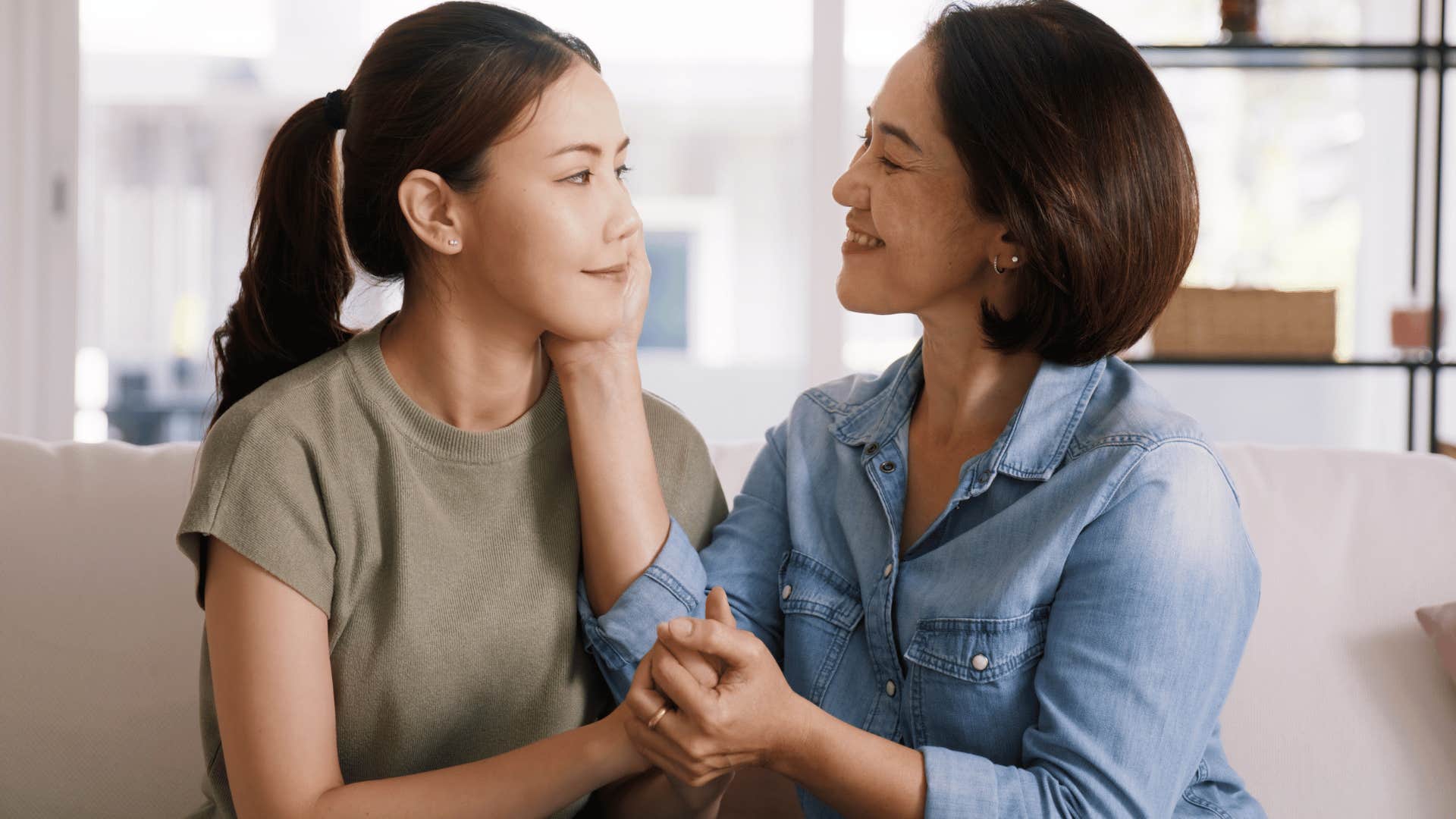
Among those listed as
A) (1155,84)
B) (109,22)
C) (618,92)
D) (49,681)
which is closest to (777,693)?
(1155,84)

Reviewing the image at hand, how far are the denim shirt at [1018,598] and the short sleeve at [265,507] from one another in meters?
0.30

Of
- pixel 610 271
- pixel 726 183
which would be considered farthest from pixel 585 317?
pixel 726 183

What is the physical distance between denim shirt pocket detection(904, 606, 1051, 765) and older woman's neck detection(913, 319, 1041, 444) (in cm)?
24

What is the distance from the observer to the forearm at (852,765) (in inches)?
44.8

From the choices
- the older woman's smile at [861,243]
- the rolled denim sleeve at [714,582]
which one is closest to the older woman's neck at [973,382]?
the older woman's smile at [861,243]

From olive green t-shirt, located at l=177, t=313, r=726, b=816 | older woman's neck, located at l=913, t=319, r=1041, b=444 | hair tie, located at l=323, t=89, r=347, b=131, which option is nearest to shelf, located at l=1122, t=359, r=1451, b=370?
older woman's neck, located at l=913, t=319, r=1041, b=444

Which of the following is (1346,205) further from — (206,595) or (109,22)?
(109,22)

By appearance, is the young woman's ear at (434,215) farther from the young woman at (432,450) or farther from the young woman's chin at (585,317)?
the young woman's chin at (585,317)

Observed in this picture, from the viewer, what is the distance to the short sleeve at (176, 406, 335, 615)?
1.15m

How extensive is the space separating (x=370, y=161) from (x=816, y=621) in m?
0.69

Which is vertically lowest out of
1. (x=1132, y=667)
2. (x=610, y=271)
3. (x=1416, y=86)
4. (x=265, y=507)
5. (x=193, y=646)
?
(x=193, y=646)

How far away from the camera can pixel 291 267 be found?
4.51 ft

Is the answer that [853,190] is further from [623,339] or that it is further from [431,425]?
[431,425]

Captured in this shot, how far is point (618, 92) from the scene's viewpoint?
11.9ft
